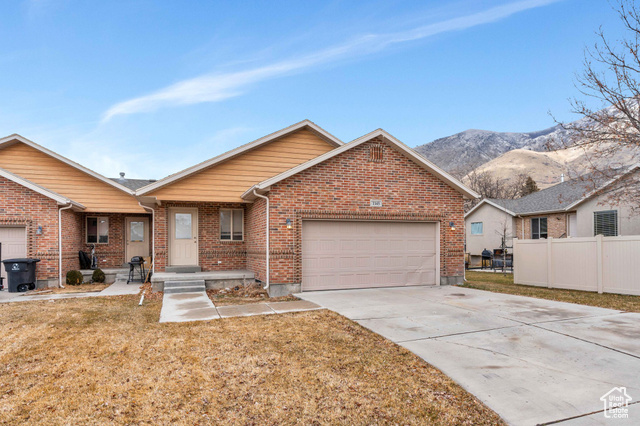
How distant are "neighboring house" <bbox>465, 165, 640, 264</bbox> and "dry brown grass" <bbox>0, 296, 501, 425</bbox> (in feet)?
40.8

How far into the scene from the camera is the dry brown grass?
3701 mm

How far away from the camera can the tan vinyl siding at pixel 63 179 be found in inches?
596

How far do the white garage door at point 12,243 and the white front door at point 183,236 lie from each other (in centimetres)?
484

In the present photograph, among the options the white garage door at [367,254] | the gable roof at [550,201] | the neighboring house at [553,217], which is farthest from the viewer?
the gable roof at [550,201]

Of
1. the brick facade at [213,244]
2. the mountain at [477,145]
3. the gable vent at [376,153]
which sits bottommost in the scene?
the brick facade at [213,244]

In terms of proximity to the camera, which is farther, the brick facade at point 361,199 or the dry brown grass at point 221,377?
the brick facade at point 361,199

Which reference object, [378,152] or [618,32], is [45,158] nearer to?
[378,152]

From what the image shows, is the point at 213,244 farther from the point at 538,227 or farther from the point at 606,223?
the point at 538,227

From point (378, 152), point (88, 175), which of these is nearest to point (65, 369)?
point (378, 152)

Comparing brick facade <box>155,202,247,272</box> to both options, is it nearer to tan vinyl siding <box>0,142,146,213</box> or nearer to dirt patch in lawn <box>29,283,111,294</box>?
dirt patch in lawn <box>29,283,111,294</box>

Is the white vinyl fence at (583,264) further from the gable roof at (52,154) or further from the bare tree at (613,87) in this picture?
the gable roof at (52,154)

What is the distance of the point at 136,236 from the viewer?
17.0 meters

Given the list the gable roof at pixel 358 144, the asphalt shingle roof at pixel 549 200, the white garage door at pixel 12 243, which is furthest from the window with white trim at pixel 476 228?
the white garage door at pixel 12 243

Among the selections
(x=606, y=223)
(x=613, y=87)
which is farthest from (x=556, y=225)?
(x=613, y=87)
